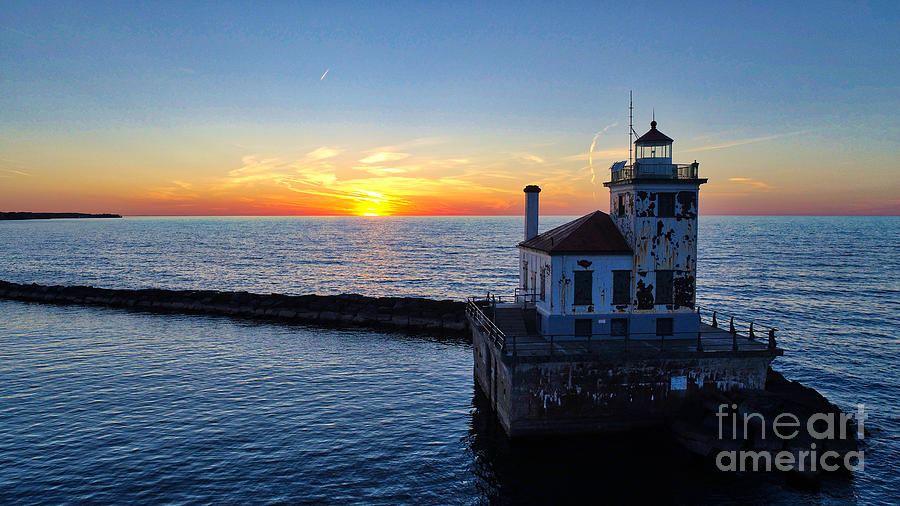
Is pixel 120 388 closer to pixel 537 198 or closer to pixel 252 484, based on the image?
pixel 252 484

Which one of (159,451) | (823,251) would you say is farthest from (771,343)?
(823,251)

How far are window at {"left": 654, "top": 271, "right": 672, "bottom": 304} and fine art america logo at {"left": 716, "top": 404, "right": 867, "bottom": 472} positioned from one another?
5.57 meters

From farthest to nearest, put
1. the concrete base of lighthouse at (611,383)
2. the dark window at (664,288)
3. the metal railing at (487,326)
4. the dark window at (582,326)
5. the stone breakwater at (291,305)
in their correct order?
the stone breakwater at (291,305)
the dark window at (664,288)
the dark window at (582,326)
the metal railing at (487,326)
the concrete base of lighthouse at (611,383)

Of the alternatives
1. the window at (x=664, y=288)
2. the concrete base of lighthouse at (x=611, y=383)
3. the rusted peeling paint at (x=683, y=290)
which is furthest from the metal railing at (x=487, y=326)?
the rusted peeling paint at (x=683, y=290)

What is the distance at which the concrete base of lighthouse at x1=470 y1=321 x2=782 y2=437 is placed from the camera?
22.5 metres

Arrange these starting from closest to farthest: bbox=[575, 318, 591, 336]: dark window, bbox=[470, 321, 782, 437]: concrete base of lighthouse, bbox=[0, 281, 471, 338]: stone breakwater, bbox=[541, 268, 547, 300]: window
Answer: bbox=[470, 321, 782, 437]: concrete base of lighthouse < bbox=[575, 318, 591, 336]: dark window < bbox=[541, 268, 547, 300]: window < bbox=[0, 281, 471, 338]: stone breakwater

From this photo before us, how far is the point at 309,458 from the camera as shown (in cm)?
2228

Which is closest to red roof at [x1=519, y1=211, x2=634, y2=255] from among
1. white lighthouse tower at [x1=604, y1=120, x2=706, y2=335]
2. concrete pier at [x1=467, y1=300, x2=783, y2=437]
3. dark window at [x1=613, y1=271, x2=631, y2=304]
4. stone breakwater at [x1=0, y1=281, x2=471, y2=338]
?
white lighthouse tower at [x1=604, y1=120, x2=706, y2=335]

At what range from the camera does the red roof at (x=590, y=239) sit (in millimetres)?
25438

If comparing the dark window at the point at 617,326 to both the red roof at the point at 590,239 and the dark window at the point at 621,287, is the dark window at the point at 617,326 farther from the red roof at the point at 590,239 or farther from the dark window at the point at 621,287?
the red roof at the point at 590,239

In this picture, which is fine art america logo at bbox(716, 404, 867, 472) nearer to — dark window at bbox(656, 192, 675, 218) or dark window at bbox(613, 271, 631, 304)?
dark window at bbox(613, 271, 631, 304)

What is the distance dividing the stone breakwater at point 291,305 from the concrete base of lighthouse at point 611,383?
21.0 metres

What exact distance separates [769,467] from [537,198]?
→ 17.7 meters

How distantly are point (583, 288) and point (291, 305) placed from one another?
35.6 metres
